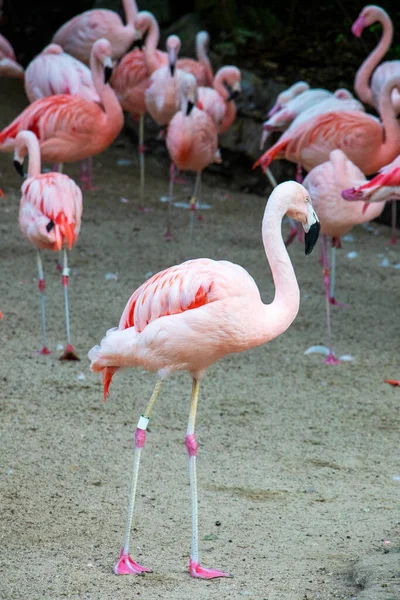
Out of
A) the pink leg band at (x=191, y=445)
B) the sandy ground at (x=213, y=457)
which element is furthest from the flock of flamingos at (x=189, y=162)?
the sandy ground at (x=213, y=457)

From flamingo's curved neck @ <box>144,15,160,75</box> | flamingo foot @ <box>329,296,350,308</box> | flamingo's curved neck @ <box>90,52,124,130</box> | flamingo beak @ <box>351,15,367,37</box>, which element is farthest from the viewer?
flamingo's curved neck @ <box>144,15,160,75</box>

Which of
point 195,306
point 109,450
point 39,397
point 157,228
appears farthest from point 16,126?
point 195,306

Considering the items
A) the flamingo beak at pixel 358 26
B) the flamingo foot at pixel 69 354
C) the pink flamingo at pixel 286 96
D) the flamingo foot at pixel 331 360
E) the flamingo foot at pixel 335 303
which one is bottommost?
the flamingo foot at pixel 335 303

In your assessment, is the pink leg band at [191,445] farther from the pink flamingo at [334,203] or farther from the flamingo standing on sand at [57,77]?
the flamingo standing on sand at [57,77]

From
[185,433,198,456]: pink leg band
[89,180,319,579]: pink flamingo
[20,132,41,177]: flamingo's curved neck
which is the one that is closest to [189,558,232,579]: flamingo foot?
[89,180,319,579]: pink flamingo

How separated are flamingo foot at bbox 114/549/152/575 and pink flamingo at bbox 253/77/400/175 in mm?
4125

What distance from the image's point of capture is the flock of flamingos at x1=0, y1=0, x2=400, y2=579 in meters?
3.11

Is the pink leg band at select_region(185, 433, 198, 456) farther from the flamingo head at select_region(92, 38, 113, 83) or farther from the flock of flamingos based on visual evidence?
the flamingo head at select_region(92, 38, 113, 83)

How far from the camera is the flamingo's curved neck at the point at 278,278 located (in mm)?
3100

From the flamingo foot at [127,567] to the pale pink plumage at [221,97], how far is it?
19.5ft

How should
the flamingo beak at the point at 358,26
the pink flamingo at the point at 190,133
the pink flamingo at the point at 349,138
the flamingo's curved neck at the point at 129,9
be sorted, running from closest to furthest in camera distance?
1. the pink flamingo at the point at 349,138
2. the pink flamingo at the point at 190,133
3. the flamingo beak at the point at 358,26
4. the flamingo's curved neck at the point at 129,9

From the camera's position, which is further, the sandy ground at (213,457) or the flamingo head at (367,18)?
the flamingo head at (367,18)

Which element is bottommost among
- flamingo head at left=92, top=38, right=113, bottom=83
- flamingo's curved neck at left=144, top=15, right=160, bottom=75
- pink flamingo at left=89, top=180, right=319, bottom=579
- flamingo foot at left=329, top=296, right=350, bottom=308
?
flamingo foot at left=329, top=296, right=350, bottom=308

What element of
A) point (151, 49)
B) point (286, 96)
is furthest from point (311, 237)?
point (151, 49)
